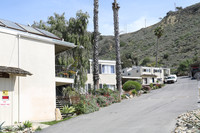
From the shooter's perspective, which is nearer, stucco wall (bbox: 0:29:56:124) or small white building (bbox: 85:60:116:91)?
stucco wall (bbox: 0:29:56:124)

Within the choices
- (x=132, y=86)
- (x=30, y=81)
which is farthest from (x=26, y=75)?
(x=132, y=86)

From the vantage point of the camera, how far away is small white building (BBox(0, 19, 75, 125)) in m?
17.5

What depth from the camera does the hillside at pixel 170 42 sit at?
83.9 metres

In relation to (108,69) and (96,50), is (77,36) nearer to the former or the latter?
(96,50)

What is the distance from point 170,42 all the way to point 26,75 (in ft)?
270

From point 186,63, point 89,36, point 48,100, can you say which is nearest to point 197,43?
point 186,63

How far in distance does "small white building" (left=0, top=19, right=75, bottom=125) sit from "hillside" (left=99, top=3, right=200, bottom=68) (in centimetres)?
6032

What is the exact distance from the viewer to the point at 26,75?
18906 millimetres

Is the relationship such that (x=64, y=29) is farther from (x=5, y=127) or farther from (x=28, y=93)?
(x=5, y=127)

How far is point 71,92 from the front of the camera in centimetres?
2409

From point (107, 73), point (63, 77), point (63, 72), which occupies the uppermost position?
point (107, 73)

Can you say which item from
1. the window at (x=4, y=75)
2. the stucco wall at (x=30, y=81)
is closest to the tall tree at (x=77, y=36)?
the stucco wall at (x=30, y=81)

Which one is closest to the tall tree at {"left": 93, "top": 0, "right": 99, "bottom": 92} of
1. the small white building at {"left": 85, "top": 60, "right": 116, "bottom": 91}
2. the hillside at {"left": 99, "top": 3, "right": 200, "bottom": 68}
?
the small white building at {"left": 85, "top": 60, "right": 116, "bottom": 91}

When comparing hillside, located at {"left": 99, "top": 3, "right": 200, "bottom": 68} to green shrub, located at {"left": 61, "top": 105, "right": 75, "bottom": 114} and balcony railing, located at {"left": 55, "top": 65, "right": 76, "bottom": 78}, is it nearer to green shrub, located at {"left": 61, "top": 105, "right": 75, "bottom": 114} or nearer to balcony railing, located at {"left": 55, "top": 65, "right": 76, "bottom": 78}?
balcony railing, located at {"left": 55, "top": 65, "right": 76, "bottom": 78}
